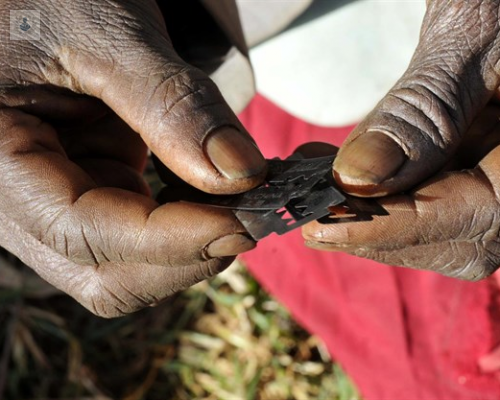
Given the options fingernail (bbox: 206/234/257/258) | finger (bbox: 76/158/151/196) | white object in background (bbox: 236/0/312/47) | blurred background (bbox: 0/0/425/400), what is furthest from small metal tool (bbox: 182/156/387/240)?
blurred background (bbox: 0/0/425/400)

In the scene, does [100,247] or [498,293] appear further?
[498,293]

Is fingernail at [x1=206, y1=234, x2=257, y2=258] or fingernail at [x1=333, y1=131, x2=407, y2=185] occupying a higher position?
fingernail at [x1=333, y1=131, x2=407, y2=185]

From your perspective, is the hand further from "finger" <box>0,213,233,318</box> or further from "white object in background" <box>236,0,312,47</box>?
"white object in background" <box>236,0,312,47</box>

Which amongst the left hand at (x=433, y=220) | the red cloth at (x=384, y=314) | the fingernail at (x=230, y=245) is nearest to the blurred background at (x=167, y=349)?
the red cloth at (x=384, y=314)

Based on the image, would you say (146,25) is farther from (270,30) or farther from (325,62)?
(325,62)

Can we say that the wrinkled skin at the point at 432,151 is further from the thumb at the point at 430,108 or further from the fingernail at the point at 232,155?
the fingernail at the point at 232,155

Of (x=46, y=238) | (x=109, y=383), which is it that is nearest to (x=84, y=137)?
(x=46, y=238)

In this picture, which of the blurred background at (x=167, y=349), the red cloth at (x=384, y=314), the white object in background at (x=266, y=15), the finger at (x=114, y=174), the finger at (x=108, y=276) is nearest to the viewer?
the finger at (x=108, y=276)
